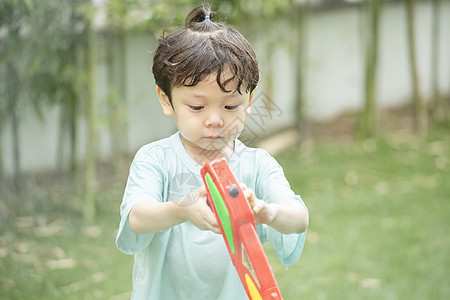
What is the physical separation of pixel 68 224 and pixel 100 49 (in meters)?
1.21

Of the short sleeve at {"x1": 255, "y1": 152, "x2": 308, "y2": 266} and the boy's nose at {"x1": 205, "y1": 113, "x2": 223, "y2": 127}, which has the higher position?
the boy's nose at {"x1": 205, "y1": 113, "x2": 223, "y2": 127}

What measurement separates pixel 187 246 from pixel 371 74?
13.7ft

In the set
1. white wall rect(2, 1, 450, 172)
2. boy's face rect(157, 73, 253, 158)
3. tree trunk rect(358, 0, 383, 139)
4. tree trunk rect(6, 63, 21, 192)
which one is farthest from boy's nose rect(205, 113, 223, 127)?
tree trunk rect(358, 0, 383, 139)

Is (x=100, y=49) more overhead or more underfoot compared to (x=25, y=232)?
more overhead

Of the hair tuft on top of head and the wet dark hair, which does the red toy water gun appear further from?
the hair tuft on top of head

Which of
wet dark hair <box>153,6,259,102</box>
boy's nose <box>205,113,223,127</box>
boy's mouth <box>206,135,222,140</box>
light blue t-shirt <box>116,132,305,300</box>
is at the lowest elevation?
light blue t-shirt <box>116,132,305,300</box>

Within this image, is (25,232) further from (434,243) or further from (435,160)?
(435,160)

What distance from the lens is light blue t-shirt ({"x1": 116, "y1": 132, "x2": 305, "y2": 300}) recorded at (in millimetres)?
1194

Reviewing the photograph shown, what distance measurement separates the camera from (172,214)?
3.38ft

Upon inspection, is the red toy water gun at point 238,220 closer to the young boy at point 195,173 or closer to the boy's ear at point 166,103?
the young boy at point 195,173

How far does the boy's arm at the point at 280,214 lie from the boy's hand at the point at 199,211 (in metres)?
0.07

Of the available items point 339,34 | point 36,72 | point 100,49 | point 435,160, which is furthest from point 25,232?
point 339,34

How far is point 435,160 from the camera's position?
4.67 metres

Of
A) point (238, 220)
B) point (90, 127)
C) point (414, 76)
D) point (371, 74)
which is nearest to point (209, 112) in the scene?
point (238, 220)
